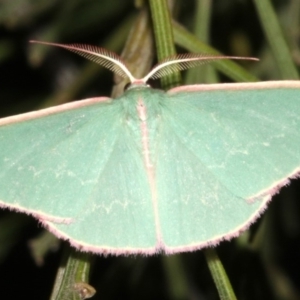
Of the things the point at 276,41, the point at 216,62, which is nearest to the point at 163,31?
the point at 216,62

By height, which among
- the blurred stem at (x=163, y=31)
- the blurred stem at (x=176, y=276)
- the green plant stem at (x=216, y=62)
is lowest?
the blurred stem at (x=176, y=276)

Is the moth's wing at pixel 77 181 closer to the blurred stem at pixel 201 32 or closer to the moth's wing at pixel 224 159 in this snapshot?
the moth's wing at pixel 224 159

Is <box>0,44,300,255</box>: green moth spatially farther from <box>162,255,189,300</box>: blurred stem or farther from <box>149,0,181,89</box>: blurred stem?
<box>162,255,189,300</box>: blurred stem

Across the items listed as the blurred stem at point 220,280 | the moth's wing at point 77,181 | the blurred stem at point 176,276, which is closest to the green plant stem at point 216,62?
the moth's wing at point 77,181

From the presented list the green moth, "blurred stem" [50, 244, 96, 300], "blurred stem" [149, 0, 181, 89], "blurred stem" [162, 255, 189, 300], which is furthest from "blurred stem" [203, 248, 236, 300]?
"blurred stem" [162, 255, 189, 300]

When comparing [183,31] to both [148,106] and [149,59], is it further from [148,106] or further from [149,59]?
[148,106]

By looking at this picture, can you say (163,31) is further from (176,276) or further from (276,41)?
(176,276)
